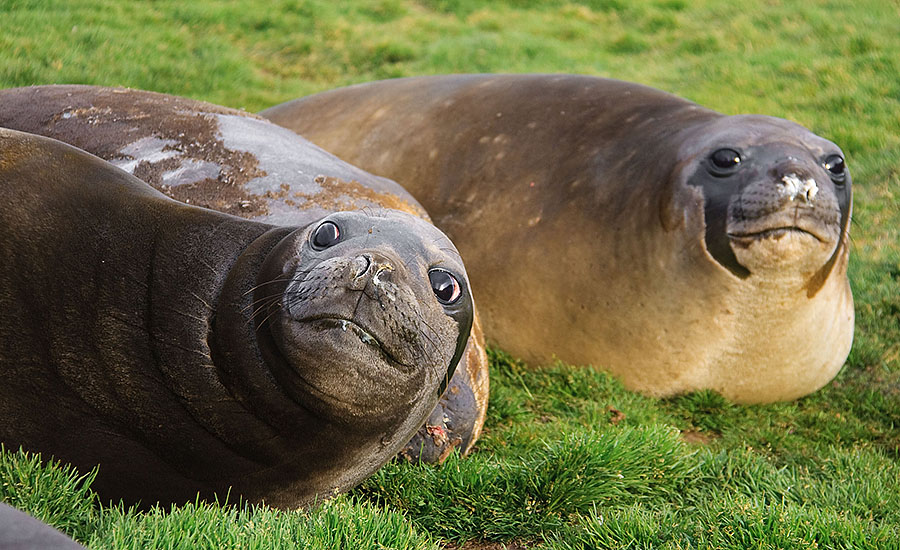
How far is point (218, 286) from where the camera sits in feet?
10.2

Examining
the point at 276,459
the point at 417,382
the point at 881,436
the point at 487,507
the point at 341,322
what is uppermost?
the point at 341,322

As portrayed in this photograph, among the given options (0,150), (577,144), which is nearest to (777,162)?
(577,144)

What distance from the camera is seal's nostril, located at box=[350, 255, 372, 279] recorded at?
109 inches

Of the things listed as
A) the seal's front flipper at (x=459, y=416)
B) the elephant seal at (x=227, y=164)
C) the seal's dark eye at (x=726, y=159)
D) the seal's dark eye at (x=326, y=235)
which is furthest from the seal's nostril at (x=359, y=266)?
the seal's dark eye at (x=726, y=159)

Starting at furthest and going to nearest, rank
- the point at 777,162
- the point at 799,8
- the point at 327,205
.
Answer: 1. the point at 799,8
2. the point at 777,162
3. the point at 327,205

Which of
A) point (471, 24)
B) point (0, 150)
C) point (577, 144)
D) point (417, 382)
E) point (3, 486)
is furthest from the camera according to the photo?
point (471, 24)

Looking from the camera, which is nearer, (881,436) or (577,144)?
(881,436)

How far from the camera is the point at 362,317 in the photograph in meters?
2.78

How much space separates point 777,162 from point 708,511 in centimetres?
186

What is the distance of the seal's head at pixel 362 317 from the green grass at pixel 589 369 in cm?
34

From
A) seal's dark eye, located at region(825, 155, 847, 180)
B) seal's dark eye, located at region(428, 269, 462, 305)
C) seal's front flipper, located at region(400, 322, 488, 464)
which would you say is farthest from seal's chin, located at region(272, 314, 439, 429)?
seal's dark eye, located at region(825, 155, 847, 180)

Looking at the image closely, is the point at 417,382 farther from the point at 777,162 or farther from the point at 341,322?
the point at 777,162

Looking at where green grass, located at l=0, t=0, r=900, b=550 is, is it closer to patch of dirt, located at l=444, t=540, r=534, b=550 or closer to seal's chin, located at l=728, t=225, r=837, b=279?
patch of dirt, located at l=444, t=540, r=534, b=550

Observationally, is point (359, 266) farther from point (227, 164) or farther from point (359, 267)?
point (227, 164)
